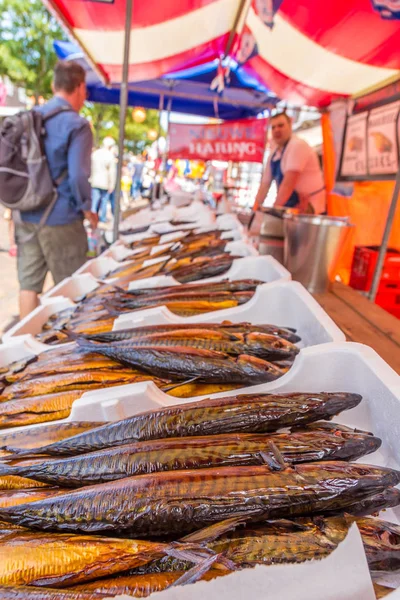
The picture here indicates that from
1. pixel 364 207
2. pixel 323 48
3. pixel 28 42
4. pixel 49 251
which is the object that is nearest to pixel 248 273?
pixel 49 251

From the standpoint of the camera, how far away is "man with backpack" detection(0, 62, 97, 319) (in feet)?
12.3

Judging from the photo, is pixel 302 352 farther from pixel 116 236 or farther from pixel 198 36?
pixel 198 36

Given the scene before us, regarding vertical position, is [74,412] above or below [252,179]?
below

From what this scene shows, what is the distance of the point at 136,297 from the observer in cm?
240

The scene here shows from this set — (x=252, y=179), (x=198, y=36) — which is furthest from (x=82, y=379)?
(x=252, y=179)

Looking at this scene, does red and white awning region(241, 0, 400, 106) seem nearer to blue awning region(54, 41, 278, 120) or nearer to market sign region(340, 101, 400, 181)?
market sign region(340, 101, 400, 181)

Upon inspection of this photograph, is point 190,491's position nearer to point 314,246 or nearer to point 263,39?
point 314,246

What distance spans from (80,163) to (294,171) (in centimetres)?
228

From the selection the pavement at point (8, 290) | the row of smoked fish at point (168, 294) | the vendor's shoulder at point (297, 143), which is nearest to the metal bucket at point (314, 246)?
the row of smoked fish at point (168, 294)

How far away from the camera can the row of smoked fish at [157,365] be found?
1.48 m

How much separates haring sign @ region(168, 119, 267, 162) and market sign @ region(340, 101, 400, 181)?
255 centimetres

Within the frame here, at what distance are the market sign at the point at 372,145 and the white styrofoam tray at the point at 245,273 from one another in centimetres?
254

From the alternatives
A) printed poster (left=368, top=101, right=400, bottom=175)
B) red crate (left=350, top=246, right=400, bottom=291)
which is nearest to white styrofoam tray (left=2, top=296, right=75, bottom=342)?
red crate (left=350, top=246, right=400, bottom=291)

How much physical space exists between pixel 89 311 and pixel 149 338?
0.87 metres
